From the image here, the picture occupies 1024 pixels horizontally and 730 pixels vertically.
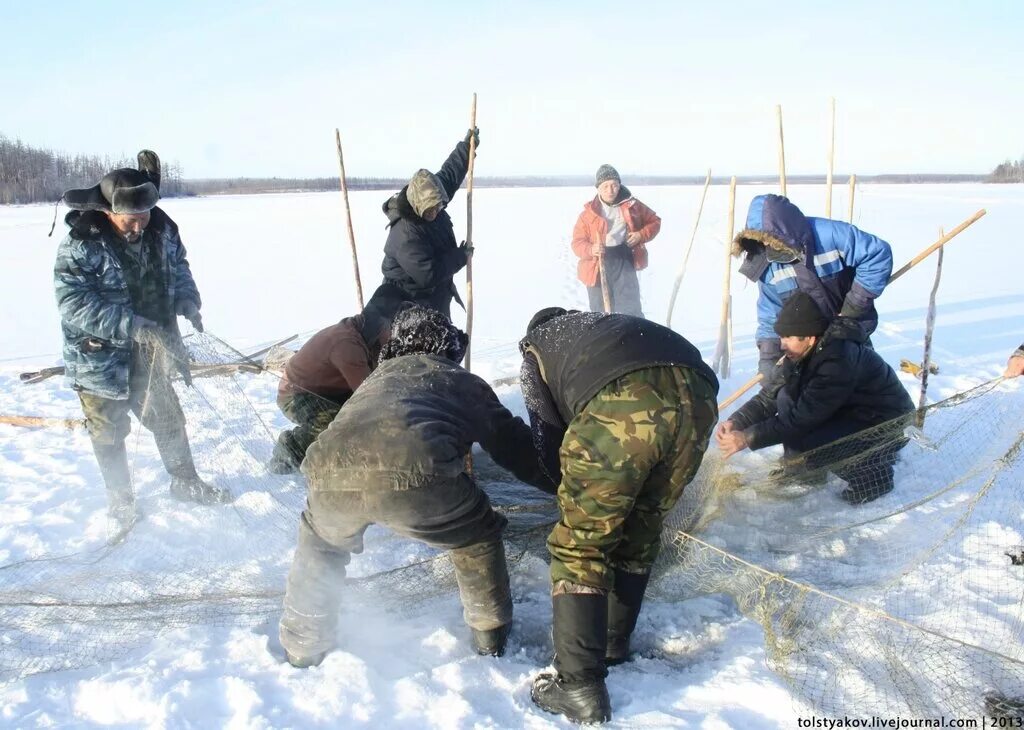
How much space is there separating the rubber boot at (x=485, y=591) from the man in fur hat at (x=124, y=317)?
1.91 meters

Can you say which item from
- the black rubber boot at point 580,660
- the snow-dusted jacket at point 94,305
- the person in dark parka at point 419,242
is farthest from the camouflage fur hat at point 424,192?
the black rubber boot at point 580,660

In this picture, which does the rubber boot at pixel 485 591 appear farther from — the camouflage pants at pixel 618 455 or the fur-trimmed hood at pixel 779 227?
the fur-trimmed hood at pixel 779 227

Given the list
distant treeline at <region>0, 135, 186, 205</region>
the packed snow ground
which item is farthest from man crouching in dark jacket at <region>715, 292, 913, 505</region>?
distant treeline at <region>0, 135, 186, 205</region>

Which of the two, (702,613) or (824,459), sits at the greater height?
(824,459)

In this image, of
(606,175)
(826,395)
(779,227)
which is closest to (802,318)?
(826,395)

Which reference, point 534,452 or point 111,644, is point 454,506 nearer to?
point 534,452

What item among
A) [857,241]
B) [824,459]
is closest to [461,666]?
[824,459]

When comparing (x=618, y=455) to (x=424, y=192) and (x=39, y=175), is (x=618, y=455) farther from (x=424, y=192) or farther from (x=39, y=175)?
(x=39, y=175)

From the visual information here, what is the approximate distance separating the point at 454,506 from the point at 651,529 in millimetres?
675

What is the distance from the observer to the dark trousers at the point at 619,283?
6289 millimetres

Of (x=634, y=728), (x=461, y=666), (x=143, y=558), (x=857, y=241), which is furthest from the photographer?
(x=857, y=241)

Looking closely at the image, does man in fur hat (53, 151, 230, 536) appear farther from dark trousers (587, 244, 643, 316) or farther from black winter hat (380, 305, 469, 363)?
dark trousers (587, 244, 643, 316)

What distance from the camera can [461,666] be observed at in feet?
7.96

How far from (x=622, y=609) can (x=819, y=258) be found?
2.49 m
